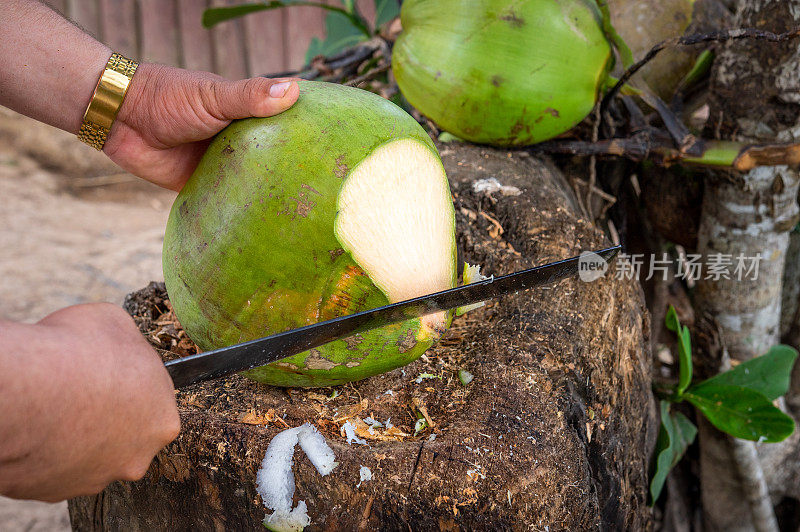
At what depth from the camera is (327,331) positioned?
35.1 inches

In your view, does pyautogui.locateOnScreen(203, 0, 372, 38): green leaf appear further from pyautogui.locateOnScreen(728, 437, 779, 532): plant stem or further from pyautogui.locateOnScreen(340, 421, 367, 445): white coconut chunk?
pyautogui.locateOnScreen(728, 437, 779, 532): plant stem

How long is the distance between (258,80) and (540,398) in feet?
2.24

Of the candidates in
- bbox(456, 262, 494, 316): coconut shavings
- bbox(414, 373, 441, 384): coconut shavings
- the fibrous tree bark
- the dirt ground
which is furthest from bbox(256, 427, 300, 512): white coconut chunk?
the dirt ground

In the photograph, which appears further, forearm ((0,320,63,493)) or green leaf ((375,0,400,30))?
green leaf ((375,0,400,30))

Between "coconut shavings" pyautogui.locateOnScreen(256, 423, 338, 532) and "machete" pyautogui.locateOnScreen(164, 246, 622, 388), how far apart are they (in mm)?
147

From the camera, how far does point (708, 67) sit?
1638mm

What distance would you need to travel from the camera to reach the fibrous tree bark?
147 cm

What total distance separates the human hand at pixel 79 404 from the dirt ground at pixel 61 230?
70.9 inches

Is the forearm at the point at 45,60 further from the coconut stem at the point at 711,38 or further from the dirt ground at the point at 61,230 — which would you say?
the dirt ground at the point at 61,230

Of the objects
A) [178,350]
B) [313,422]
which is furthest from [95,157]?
[313,422]

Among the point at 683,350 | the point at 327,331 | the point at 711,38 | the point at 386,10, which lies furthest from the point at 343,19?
the point at 327,331

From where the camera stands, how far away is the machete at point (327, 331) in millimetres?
790

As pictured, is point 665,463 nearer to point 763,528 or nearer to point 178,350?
point 763,528

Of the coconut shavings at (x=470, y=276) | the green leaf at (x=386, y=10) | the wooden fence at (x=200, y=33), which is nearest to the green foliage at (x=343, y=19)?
the green leaf at (x=386, y=10)
